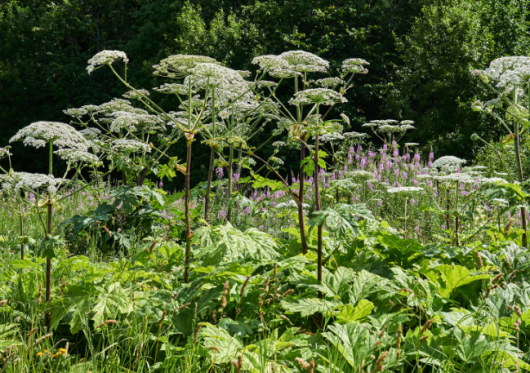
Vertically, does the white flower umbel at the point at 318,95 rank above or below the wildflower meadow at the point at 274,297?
above

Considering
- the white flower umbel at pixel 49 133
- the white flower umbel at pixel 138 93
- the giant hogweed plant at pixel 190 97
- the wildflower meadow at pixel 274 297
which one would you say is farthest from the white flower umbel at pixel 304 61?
the white flower umbel at pixel 49 133

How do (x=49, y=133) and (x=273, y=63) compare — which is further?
(x=273, y=63)

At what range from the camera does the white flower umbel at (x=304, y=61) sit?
10.1 ft

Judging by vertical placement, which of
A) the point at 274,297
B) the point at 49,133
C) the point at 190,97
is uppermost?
the point at 190,97

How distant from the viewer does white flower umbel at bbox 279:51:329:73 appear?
3.07 metres

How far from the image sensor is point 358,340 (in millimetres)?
2014

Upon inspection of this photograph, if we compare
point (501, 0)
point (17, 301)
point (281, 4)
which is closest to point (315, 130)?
point (17, 301)

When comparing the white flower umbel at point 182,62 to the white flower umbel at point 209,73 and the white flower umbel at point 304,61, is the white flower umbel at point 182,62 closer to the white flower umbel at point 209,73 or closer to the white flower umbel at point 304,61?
the white flower umbel at point 209,73

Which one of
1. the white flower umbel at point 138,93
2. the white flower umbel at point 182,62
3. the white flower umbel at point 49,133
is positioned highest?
the white flower umbel at point 182,62

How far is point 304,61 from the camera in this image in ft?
10.6

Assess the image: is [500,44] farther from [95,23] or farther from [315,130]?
[95,23]

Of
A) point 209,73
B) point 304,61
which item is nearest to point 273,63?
point 304,61

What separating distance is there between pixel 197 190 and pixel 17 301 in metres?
1.67

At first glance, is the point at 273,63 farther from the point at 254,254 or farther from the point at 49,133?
the point at 49,133
